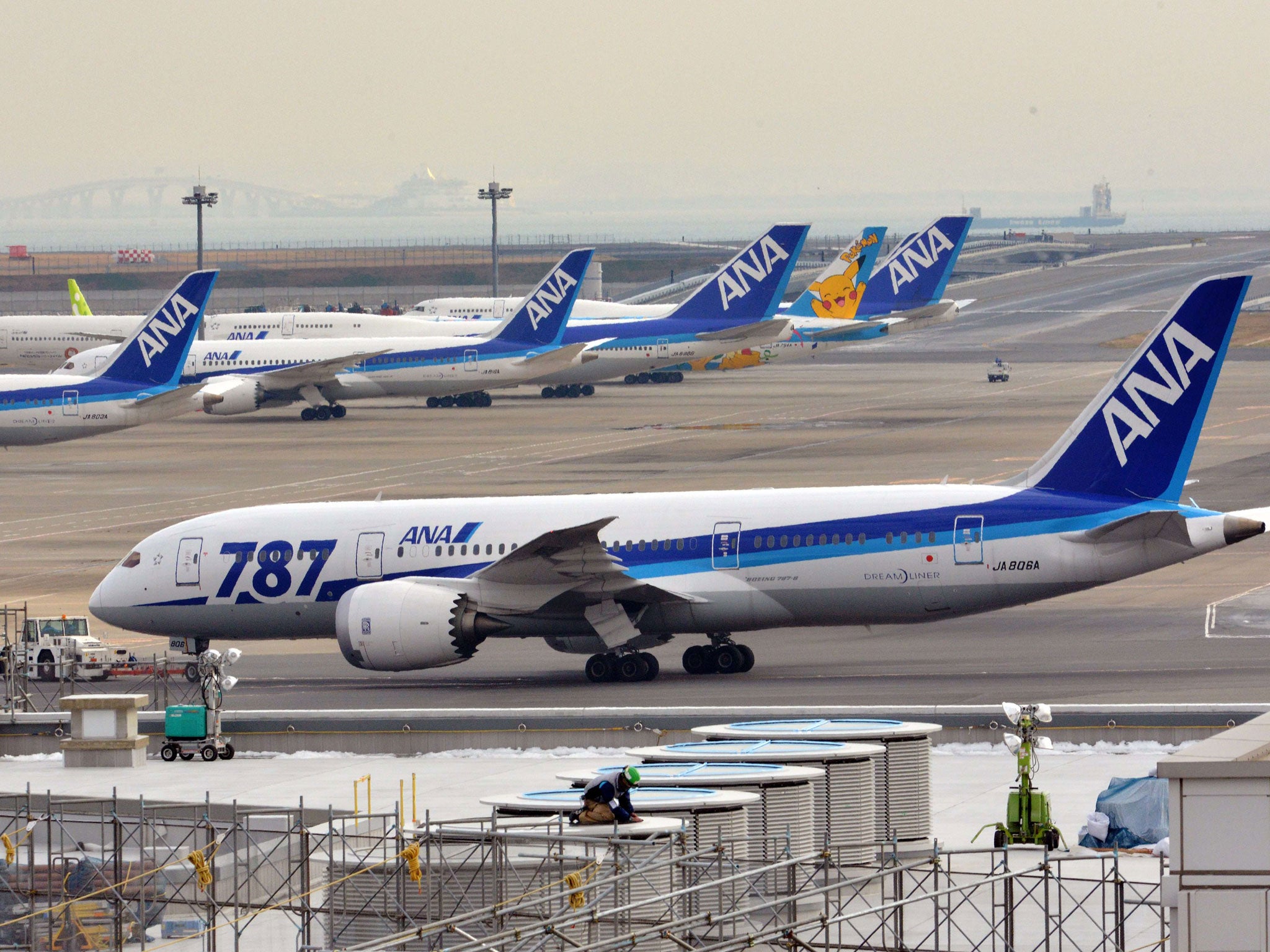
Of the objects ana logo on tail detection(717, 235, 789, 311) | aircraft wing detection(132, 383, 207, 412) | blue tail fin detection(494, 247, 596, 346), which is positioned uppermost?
ana logo on tail detection(717, 235, 789, 311)

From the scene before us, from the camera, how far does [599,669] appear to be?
4241 centimetres

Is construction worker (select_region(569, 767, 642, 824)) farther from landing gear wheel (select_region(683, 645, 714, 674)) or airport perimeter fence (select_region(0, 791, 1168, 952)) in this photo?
landing gear wheel (select_region(683, 645, 714, 674))

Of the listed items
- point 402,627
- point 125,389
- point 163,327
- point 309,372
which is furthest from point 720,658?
point 309,372

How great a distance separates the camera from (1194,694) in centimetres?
3738

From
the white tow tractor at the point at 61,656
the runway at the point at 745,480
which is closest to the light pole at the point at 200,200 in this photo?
the runway at the point at 745,480

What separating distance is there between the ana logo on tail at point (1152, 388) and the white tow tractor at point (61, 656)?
2225 centimetres

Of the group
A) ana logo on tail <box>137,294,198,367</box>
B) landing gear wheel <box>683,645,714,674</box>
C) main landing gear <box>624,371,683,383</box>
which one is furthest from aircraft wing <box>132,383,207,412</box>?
landing gear wheel <box>683,645,714,674</box>

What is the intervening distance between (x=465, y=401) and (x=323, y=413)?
36.3 feet

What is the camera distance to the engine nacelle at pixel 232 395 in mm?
109062

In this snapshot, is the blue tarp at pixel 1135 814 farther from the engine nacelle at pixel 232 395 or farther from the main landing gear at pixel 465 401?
the main landing gear at pixel 465 401

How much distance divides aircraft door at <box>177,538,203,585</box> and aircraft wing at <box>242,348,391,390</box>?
64876 millimetres

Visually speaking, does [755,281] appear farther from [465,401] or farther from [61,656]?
[61,656]

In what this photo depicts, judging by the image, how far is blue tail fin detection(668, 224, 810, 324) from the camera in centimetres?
10975

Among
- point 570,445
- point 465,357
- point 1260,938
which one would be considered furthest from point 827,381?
point 1260,938
